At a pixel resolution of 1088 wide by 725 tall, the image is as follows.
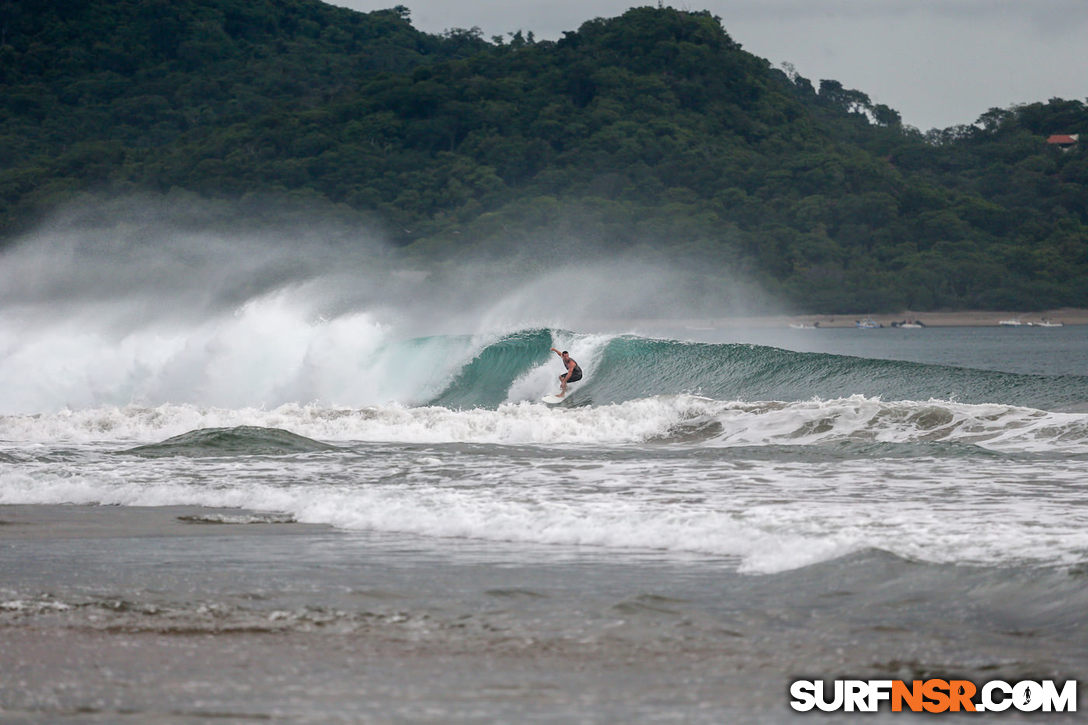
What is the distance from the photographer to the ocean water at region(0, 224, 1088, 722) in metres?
5.52

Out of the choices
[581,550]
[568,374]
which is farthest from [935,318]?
[581,550]

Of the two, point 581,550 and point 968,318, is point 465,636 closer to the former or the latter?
point 581,550

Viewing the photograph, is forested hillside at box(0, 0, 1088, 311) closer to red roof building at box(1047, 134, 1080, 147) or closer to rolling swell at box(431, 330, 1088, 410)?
red roof building at box(1047, 134, 1080, 147)

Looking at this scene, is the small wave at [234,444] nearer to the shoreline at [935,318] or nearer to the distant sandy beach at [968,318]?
the shoreline at [935,318]

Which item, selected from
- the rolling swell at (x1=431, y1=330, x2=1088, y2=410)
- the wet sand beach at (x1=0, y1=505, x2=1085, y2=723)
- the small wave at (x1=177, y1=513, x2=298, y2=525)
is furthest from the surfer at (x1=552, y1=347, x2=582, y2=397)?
the wet sand beach at (x1=0, y1=505, x2=1085, y2=723)

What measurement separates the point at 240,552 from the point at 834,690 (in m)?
4.59

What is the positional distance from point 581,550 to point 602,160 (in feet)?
332

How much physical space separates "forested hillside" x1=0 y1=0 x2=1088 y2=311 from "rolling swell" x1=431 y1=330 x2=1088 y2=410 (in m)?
65.5

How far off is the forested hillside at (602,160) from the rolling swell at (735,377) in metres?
65.5

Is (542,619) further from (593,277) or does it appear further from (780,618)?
(593,277)

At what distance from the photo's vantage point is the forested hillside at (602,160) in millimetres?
99938

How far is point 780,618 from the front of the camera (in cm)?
643

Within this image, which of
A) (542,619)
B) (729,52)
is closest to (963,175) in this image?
(729,52)

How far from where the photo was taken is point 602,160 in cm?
10788
